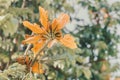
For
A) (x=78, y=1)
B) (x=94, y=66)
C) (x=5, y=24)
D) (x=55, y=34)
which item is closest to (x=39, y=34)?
(x=55, y=34)

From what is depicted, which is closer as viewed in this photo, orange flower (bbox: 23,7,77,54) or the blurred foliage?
orange flower (bbox: 23,7,77,54)

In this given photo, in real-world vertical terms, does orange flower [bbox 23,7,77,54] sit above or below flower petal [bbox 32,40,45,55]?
above

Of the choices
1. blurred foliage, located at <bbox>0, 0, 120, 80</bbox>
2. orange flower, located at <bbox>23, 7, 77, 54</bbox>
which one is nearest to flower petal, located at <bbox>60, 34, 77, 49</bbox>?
orange flower, located at <bbox>23, 7, 77, 54</bbox>

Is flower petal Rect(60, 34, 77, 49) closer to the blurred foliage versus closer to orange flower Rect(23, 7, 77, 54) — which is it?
orange flower Rect(23, 7, 77, 54)

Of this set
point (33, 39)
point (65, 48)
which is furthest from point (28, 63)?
point (65, 48)

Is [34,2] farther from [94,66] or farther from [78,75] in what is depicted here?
[94,66]

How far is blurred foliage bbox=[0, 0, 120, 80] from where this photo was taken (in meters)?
1.06

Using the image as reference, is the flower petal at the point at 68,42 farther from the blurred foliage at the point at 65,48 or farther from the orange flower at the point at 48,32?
the blurred foliage at the point at 65,48

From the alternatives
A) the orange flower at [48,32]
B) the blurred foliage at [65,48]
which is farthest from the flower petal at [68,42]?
the blurred foliage at [65,48]

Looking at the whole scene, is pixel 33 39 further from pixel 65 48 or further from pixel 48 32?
pixel 65 48

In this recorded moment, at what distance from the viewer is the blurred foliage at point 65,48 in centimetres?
106

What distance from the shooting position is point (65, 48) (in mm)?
1188

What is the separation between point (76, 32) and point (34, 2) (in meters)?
0.40

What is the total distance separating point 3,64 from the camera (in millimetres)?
1238
